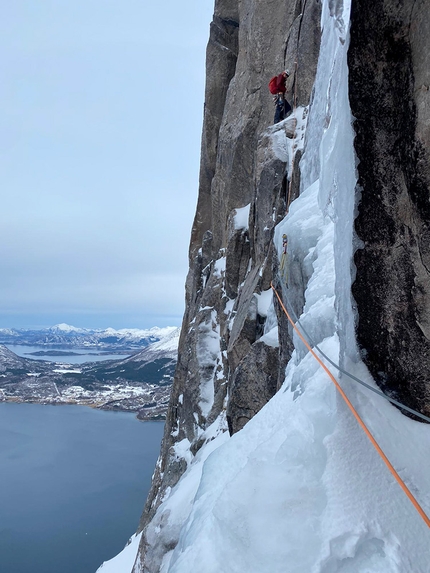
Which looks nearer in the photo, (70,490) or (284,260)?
(284,260)

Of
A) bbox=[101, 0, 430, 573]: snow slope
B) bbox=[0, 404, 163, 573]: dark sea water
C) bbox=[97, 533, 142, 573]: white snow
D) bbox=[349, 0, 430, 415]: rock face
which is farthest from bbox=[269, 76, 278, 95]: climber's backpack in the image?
bbox=[0, 404, 163, 573]: dark sea water

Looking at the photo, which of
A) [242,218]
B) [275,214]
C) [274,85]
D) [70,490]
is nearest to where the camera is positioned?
[275,214]

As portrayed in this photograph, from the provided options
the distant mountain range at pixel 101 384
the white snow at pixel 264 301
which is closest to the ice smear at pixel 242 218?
the white snow at pixel 264 301

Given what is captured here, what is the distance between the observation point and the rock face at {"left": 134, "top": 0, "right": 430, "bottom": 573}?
8.41 ft

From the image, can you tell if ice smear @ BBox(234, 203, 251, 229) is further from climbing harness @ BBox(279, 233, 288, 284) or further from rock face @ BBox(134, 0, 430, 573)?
climbing harness @ BBox(279, 233, 288, 284)

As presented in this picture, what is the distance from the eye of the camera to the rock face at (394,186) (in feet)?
8.13

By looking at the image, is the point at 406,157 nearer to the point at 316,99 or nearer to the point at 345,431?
the point at 345,431

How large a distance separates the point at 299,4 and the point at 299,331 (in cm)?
1075

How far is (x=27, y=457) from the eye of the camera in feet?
151

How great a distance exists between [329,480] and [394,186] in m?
2.05

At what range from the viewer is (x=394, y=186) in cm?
267

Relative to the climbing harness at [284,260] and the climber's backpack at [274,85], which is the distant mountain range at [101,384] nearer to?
the climber's backpack at [274,85]

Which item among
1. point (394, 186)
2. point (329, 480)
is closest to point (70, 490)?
point (329, 480)

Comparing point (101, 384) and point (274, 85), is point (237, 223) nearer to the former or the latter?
point (274, 85)
